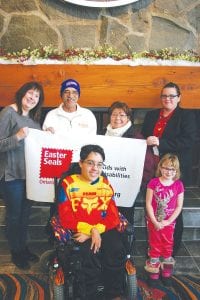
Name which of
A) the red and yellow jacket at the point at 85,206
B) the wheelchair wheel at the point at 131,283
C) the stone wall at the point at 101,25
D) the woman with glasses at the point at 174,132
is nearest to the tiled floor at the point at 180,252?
the woman with glasses at the point at 174,132

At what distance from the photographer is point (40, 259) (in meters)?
3.12

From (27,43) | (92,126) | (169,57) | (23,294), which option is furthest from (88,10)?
(23,294)

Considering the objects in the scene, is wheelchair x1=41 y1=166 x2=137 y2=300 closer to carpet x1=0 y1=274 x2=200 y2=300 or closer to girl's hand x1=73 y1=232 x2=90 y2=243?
girl's hand x1=73 y1=232 x2=90 y2=243

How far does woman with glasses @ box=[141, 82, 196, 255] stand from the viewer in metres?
2.95

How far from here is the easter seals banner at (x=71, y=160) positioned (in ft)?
9.63

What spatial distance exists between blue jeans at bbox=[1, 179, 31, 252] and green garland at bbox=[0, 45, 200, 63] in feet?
4.73

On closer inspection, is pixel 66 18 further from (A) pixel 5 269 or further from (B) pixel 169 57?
(A) pixel 5 269

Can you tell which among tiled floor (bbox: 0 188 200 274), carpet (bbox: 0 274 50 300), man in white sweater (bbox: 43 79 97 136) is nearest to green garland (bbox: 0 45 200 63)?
man in white sweater (bbox: 43 79 97 136)

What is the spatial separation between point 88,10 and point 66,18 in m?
0.26

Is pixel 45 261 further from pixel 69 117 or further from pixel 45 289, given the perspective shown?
pixel 69 117

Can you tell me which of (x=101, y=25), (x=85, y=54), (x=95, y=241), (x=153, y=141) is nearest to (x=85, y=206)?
(x=95, y=241)

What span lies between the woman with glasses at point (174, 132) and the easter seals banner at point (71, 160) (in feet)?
0.56

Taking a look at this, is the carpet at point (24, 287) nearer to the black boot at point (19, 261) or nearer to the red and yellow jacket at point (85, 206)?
the black boot at point (19, 261)

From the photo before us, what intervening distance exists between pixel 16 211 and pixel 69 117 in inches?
36.9
